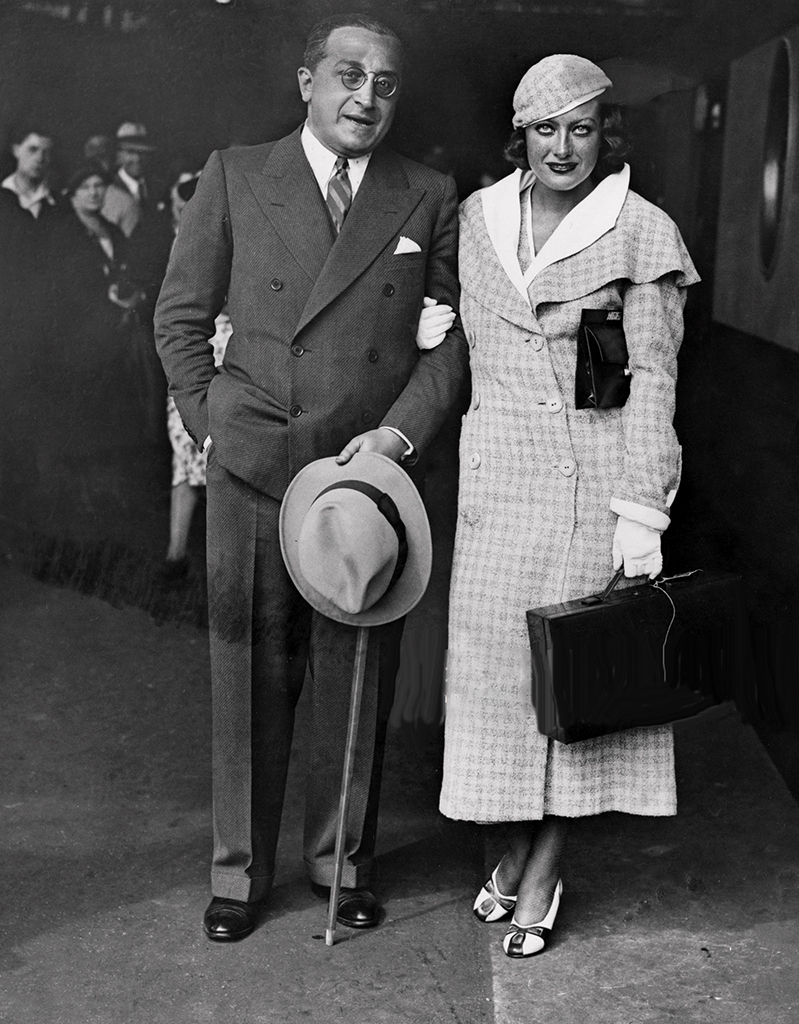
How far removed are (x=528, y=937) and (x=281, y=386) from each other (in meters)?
1.51

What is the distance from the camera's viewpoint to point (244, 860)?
3.75 m

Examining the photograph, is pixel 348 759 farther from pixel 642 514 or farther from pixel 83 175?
pixel 83 175

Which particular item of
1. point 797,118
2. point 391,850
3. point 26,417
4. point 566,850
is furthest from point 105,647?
point 797,118

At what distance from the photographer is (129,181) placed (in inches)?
176

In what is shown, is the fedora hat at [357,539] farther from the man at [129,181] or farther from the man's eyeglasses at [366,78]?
the man at [129,181]

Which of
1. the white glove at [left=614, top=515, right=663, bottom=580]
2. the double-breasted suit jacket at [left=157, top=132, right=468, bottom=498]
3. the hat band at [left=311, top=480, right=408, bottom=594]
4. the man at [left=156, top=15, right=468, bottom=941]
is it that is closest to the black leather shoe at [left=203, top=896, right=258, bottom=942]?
the man at [left=156, top=15, right=468, bottom=941]

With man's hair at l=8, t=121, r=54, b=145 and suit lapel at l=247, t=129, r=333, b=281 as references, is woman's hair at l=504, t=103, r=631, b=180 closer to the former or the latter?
suit lapel at l=247, t=129, r=333, b=281

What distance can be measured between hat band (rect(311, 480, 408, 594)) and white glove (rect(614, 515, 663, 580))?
521mm

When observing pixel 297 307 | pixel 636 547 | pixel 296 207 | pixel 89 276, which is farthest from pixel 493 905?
pixel 89 276

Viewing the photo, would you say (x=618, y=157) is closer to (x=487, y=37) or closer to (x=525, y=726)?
(x=487, y=37)

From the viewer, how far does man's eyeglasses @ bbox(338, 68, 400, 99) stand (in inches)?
133

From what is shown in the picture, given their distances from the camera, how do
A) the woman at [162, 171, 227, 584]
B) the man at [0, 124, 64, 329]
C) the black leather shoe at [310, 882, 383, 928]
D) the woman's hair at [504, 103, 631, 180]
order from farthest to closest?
the woman at [162, 171, 227, 584]
the man at [0, 124, 64, 329]
the black leather shoe at [310, 882, 383, 928]
the woman's hair at [504, 103, 631, 180]

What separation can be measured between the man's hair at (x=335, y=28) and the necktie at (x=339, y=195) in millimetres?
250

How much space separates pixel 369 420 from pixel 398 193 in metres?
0.56
